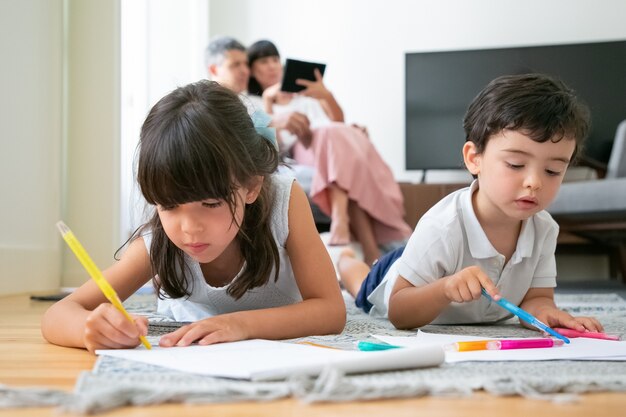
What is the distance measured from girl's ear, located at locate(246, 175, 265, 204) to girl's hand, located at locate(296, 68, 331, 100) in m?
1.92

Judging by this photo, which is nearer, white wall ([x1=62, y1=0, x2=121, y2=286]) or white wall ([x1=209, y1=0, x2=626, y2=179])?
white wall ([x1=62, y1=0, x2=121, y2=286])

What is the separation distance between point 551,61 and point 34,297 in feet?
8.88

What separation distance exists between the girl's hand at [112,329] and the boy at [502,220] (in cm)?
47

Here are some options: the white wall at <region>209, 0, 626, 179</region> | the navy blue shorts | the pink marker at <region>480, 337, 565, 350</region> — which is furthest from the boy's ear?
the pink marker at <region>480, 337, 565, 350</region>

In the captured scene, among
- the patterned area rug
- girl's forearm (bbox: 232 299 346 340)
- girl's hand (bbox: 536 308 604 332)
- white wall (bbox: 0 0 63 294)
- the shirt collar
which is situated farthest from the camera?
white wall (bbox: 0 0 63 294)

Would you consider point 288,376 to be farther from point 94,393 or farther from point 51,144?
point 51,144

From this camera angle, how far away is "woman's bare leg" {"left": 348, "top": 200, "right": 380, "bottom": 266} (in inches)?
127

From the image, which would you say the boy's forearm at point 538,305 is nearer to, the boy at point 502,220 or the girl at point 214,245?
the boy at point 502,220

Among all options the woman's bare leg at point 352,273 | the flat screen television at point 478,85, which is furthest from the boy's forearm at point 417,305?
the flat screen television at point 478,85

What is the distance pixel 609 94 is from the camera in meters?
3.96

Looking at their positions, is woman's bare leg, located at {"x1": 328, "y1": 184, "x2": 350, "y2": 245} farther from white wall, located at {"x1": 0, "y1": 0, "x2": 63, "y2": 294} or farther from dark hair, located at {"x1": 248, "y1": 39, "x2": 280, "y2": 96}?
white wall, located at {"x1": 0, "y1": 0, "x2": 63, "y2": 294}

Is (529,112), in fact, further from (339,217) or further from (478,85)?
(478,85)

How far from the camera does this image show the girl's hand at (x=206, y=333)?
3.24 ft

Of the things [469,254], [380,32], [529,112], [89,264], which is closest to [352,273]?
[469,254]
